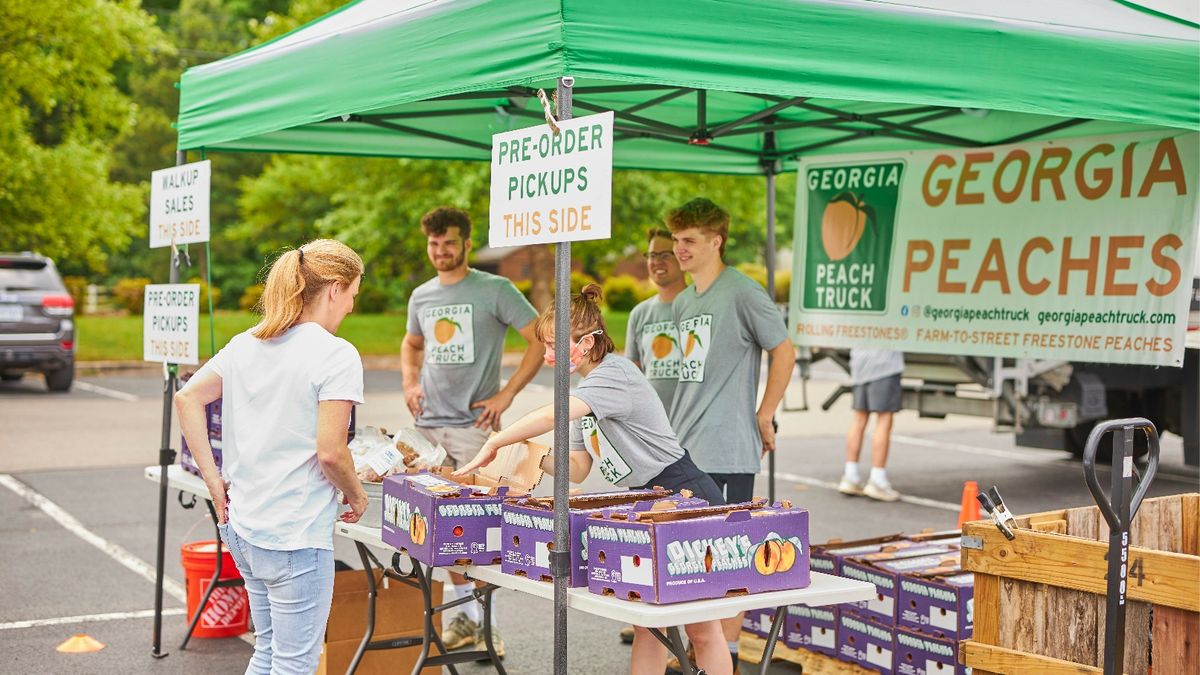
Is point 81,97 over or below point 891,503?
over

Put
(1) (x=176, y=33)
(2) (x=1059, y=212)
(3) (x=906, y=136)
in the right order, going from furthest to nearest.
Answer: (1) (x=176, y=33), (3) (x=906, y=136), (2) (x=1059, y=212)

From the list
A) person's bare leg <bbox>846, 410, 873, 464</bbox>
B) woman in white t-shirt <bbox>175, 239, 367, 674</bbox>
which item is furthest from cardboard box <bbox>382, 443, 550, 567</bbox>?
person's bare leg <bbox>846, 410, 873, 464</bbox>

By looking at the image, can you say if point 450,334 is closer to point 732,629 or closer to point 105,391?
point 732,629

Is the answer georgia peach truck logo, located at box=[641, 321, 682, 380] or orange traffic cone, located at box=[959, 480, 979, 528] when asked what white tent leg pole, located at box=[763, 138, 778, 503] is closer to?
orange traffic cone, located at box=[959, 480, 979, 528]

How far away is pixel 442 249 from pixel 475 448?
99cm

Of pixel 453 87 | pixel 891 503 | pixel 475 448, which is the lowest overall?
pixel 891 503

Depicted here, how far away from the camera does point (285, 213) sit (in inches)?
1300

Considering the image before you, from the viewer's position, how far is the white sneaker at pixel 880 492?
10.5 meters

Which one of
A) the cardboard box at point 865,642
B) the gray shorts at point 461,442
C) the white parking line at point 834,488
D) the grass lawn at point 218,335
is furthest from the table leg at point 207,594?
the grass lawn at point 218,335

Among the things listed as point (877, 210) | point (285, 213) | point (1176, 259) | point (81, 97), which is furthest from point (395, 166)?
point (1176, 259)

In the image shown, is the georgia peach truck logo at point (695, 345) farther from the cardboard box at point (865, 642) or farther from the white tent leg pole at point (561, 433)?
the white tent leg pole at point (561, 433)

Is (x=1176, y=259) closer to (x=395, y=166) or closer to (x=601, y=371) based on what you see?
(x=601, y=371)

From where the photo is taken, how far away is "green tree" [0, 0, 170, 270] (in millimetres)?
20938

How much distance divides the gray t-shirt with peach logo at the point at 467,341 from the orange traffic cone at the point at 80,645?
1884 mm
